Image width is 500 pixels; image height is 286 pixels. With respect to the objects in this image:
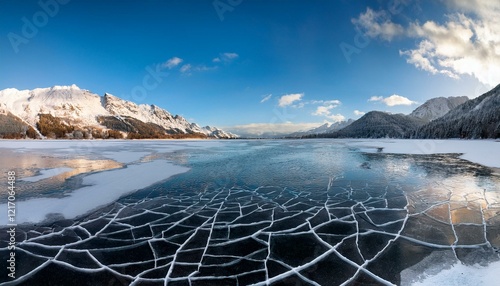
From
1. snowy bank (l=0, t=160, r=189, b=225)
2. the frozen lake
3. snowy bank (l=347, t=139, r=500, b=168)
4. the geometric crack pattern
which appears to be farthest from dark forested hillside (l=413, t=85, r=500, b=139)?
snowy bank (l=0, t=160, r=189, b=225)

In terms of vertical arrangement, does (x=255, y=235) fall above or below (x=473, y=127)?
below

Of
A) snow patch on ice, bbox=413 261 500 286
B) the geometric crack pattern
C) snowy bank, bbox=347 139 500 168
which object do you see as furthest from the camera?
snowy bank, bbox=347 139 500 168

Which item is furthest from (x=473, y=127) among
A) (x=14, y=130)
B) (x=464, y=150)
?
(x=14, y=130)

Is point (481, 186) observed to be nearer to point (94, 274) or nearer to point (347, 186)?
point (347, 186)

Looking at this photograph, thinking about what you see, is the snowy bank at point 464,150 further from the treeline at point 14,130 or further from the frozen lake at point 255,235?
the treeline at point 14,130

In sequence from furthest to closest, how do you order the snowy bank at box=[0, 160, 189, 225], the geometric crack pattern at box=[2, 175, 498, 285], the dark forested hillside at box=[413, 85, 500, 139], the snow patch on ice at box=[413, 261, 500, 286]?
the dark forested hillside at box=[413, 85, 500, 139] < the snowy bank at box=[0, 160, 189, 225] < the geometric crack pattern at box=[2, 175, 498, 285] < the snow patch on ice at box=[413, 261, 500, 286]

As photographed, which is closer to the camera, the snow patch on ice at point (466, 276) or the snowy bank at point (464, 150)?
the snow patch on ice at point (466, 276)

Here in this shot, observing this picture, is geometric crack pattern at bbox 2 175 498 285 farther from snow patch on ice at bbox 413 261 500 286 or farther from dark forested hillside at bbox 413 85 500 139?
dark forested hillside at bbox 413 85 500 139

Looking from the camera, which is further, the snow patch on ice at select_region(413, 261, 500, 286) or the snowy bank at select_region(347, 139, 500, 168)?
the snowy bank at select_region(347, 139, 500, 168)

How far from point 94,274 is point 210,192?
448 cm

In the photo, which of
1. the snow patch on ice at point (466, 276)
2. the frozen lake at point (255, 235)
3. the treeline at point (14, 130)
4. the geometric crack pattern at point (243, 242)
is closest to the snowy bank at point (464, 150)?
the frozen lake at point (255, 235)

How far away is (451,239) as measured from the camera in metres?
4.07

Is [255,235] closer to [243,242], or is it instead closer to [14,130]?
[243,242]

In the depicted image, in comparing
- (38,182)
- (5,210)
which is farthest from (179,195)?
(38,182)
